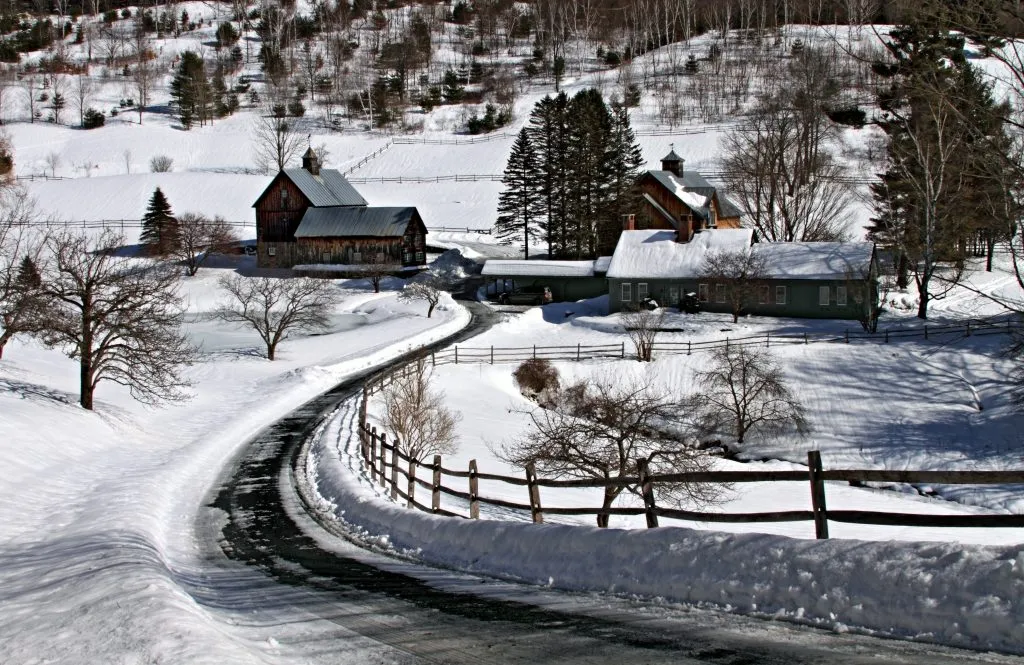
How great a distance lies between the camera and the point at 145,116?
4916 inches

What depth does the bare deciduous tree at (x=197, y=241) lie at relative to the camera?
237 feet

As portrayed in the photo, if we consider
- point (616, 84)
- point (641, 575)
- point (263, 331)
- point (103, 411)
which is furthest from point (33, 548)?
point (616, 84)

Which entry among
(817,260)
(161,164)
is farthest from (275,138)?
(817,260)

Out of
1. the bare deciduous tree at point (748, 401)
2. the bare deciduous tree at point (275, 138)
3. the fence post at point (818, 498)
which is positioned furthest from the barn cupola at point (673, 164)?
the fence post at point (818, 498)

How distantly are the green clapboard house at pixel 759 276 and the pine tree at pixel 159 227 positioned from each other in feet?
132

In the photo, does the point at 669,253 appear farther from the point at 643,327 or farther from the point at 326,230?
the point at 326,230

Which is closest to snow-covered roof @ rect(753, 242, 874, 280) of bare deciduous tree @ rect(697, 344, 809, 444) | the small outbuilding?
the small outbuilding

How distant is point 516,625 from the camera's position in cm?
873

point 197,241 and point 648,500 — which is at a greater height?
point 197,241

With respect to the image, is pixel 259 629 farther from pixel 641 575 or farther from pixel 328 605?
pixel 641 575

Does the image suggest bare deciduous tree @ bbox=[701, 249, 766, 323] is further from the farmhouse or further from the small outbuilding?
the farmhouse

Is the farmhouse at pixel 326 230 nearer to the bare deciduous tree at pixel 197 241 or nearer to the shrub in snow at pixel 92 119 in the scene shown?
the bare deciduous tree at pixel 197 241

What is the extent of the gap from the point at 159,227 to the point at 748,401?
58818mm

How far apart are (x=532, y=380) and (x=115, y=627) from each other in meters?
33.5
